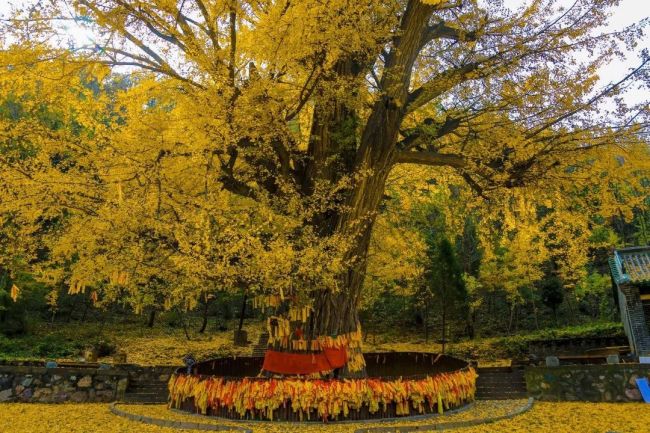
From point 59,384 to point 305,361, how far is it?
6.05 meters

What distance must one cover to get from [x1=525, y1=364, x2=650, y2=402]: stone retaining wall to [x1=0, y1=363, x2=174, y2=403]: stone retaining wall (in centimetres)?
952

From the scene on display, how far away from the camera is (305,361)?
9055 millimetres

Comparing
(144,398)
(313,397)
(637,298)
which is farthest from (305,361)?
(637,298)

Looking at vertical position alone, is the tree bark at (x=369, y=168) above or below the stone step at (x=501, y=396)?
above

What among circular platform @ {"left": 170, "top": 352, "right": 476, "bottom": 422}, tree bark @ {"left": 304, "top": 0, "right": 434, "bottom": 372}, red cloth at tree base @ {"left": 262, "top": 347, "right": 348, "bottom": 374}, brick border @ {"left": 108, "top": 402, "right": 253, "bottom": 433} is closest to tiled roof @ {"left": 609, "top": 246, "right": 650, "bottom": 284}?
circular platform @ {"left": 170, "top": 352, "right": 476, "bottom": 422}

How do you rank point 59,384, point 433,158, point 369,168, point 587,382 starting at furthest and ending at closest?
point 59,384, point 433,158, point 369,168, point 587,382

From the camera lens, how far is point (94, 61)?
26.0 feet

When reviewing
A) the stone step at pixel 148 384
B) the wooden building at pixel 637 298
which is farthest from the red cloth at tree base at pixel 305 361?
the wooden building at pixel 637 298

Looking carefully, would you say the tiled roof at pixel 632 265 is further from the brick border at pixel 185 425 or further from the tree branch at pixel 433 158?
the brick border at pixel 185 425

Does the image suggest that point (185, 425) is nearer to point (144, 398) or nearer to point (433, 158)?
point (144, 398)

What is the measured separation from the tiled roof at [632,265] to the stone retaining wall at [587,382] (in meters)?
4.70

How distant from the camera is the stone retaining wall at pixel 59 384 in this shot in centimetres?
1054

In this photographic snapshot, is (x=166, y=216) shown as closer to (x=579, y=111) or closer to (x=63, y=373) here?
(x=63, y=373)

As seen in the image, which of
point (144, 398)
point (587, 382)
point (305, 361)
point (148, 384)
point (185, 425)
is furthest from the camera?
point (148, 384)
